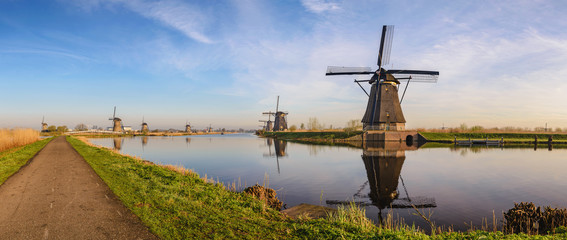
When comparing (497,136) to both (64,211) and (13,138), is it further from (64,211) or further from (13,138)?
(13,138)

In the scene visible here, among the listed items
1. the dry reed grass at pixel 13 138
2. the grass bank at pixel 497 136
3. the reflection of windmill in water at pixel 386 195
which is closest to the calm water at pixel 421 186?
the reflection of windmill in water at pixel 386 195

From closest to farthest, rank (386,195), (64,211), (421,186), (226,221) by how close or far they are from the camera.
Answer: (226,221), (64,211), (386,195), (421,186)

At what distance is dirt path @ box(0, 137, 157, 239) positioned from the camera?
5562mm

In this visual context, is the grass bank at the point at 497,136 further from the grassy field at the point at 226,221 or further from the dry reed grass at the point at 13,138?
the dry reed grass at the point at 13,138

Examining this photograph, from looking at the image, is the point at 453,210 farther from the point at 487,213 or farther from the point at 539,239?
the point at 539,239

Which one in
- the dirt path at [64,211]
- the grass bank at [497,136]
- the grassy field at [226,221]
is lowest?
the dirt path at [64,211]

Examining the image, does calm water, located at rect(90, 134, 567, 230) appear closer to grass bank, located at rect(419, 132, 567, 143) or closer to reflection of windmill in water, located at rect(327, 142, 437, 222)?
reflection of windmill in water, located at rect(327, 142, 437, 222)

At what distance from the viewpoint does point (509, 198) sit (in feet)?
37.9

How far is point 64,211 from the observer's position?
6.95 m

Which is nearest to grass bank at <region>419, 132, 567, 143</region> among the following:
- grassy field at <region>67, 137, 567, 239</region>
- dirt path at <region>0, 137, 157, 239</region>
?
grassy field at <region>67, 137, 567, 239</region>

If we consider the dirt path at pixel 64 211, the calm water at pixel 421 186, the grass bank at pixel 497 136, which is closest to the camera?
the dirt path at pixel 64 211

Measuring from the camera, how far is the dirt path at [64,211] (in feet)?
18.2

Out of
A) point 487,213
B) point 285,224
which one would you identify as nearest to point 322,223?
point 285,224

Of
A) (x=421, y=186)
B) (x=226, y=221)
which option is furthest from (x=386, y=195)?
(x=226, y=221)
